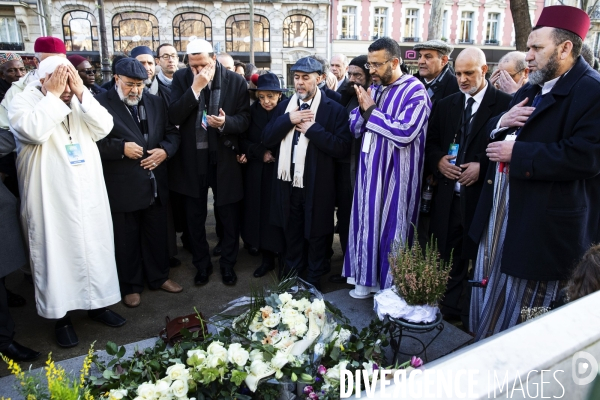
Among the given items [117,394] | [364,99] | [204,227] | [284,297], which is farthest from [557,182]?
[204,227]

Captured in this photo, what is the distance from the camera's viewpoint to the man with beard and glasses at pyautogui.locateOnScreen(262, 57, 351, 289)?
12.4ft

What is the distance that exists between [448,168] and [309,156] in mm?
1167

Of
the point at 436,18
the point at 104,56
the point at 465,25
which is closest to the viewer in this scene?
the point at 104,56

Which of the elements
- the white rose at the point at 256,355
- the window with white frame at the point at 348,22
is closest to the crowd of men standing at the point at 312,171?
the white rose at the point at 256,355

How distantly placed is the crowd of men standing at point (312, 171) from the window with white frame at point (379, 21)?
27.2 metres

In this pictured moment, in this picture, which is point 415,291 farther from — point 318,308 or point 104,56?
point 104,56

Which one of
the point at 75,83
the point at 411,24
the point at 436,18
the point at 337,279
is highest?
the point at 411,24

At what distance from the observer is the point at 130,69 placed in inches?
139

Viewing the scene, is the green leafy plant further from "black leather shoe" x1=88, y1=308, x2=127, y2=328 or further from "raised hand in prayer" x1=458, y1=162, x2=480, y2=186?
"black leather shoe" x1=88, y1=308, x2=127, y2=328

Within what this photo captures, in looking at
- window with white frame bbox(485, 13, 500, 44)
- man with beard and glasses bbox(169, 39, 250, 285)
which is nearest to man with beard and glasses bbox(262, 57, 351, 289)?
man with beard and glasses bbox(169, 39, 250, 285)

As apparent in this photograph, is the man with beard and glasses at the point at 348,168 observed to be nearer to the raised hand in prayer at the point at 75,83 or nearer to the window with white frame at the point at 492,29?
the raised hand in prayer at the point at 75,83

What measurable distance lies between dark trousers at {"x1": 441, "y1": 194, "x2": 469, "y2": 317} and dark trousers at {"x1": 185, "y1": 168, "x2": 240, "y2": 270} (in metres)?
2.02

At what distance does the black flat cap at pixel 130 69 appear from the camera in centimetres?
352

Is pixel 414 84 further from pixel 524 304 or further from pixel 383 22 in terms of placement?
pixel 383 22
